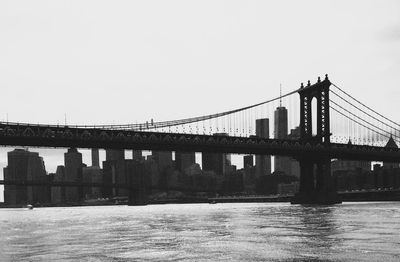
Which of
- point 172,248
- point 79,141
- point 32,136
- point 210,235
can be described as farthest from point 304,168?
point 172,248

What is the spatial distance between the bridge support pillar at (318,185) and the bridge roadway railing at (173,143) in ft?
7.88

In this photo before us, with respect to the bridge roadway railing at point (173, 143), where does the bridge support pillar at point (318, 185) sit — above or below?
below

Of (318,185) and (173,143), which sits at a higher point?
(173,143)

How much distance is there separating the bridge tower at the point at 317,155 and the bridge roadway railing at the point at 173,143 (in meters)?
1.43

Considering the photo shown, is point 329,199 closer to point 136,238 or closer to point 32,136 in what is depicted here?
point 32,136

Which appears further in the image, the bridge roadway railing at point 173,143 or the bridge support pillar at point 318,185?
the bridge support pillar at point 318,185

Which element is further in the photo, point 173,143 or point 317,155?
point 317,155

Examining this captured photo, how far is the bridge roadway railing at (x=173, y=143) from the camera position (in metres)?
83.8

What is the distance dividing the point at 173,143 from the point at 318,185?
95.8ft

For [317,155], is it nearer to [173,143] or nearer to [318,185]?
[318,185]

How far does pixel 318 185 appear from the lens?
108 metres

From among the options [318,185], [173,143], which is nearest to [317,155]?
[318,185]

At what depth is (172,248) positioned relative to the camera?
2928cm

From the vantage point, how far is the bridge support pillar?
10622cm
